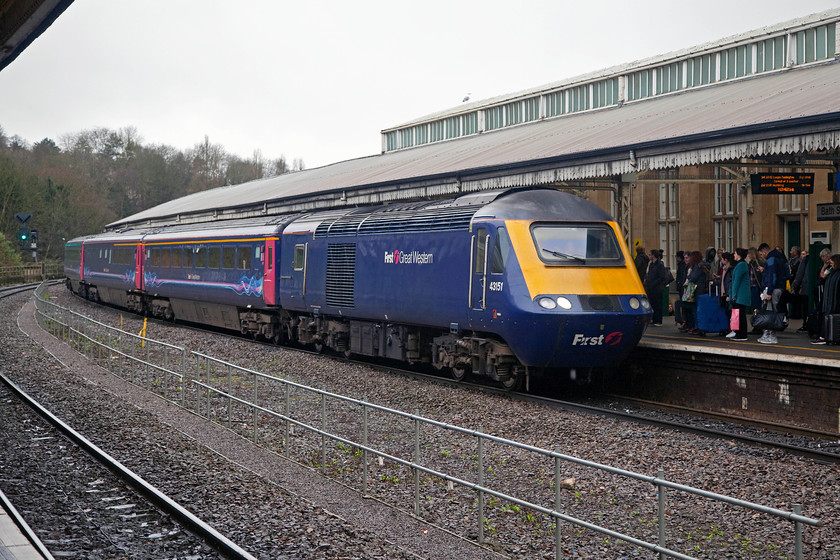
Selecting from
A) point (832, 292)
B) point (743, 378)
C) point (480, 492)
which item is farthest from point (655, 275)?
point (480, 492)

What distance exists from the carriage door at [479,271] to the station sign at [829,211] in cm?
628

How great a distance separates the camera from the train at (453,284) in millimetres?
14055

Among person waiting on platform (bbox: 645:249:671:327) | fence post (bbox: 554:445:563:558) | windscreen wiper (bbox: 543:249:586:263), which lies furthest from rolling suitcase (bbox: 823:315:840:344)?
fence post (bbox: 554:445:563:558)

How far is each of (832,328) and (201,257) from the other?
744 inches

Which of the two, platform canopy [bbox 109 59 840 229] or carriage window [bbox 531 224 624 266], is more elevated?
platform canopy [bbox 109 59 840 229]

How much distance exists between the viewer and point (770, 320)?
15.3 meters

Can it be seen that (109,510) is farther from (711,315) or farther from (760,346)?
(711,315)

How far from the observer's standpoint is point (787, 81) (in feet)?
65.9

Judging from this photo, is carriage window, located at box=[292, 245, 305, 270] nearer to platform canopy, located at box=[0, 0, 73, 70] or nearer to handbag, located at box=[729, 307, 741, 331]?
handbag, located at box=[729, 307, 741, 331]

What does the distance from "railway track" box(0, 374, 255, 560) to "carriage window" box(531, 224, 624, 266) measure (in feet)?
23.3

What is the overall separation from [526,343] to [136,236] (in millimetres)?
24305

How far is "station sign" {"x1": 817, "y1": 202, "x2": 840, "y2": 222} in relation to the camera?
1625 cm

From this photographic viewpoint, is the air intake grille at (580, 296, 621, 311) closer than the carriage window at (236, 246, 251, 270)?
Yes

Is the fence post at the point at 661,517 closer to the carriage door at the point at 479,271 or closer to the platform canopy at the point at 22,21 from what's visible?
the platform canopy at the point at 22,21
